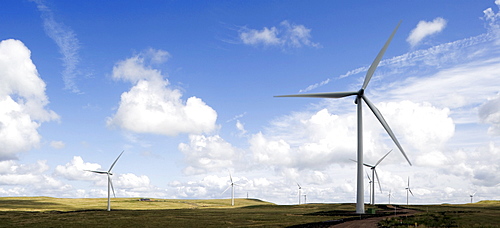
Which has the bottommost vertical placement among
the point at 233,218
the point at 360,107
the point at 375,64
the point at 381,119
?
the point at 233,218

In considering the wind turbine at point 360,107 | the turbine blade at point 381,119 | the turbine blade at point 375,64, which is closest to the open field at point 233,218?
the wind turbine at point 360,107

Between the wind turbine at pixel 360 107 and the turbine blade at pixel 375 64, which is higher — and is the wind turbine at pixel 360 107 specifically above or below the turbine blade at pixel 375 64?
below

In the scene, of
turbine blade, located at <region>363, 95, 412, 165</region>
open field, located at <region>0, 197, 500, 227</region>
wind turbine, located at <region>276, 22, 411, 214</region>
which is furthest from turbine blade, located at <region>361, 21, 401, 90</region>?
open field, located at <region>0, 197, 500, 227</region>

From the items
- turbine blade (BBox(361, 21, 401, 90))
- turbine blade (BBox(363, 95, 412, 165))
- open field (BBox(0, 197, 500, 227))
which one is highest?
turbine blade (BBox(361, 21, 401, 90))

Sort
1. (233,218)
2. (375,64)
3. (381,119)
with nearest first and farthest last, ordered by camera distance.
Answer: (381,119)
(375,64)
(233,218)

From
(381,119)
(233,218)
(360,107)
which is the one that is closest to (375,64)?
(360,107)

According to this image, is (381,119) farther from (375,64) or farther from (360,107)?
(375,64)

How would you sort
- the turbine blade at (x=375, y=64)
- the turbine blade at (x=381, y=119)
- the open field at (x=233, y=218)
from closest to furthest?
the open field at (x=233, y=218), the turbine blade at (x=381, y=119), the turbine blade at (x=375, y=64)

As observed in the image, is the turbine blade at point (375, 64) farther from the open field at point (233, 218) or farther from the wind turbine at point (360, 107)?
the open field at point (233, 218)

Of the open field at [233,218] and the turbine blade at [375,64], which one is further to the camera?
the turbine blade at [375,64]

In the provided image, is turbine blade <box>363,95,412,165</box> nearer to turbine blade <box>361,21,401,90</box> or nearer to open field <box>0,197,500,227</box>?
turbine blade <box>361,21,401,90</box>

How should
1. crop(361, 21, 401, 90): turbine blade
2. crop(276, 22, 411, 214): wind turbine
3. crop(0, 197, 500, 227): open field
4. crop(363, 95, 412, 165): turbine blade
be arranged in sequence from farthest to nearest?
1. crop(361, 21, 401, 90): turbine blade
2. crop(276, 22, 411, 214): wind turbine
3. crop(363, 95, 412, 165): turbine blade
4. crop(0, 197, 500, 227): open field

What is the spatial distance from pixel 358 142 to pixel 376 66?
53.7 ft

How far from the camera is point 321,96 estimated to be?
8919 cm
